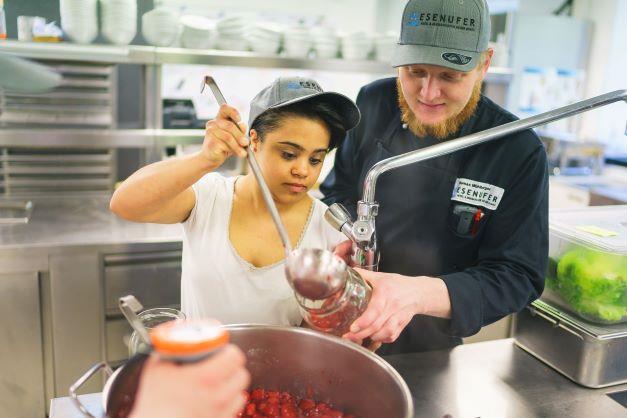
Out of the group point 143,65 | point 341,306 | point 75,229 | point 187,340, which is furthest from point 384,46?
point 187,340

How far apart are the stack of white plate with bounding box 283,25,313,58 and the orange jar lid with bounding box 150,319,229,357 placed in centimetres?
270

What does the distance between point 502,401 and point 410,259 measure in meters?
0.50

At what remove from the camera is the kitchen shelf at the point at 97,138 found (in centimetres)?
279

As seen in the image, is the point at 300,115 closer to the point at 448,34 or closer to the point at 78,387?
the point at 448,34

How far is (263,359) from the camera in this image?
3.99ft

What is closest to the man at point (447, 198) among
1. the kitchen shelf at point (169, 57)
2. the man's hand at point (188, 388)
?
the man's hand at point (188, 388)

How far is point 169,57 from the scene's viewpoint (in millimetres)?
2883

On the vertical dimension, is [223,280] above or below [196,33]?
below

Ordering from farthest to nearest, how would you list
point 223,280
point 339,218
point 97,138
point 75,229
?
point 97,138 → point 75,229 → point 223,280 → point 339,218

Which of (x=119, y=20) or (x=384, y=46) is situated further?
(x=384, y=46)

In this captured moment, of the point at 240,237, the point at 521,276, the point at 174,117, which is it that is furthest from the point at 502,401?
the point at 174,117

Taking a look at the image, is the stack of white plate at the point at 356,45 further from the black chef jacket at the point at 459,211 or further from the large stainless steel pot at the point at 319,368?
the large stainless steel pot at the point at 319,368

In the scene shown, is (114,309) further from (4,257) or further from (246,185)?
(246,185)

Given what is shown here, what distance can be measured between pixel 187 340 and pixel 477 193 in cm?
114
